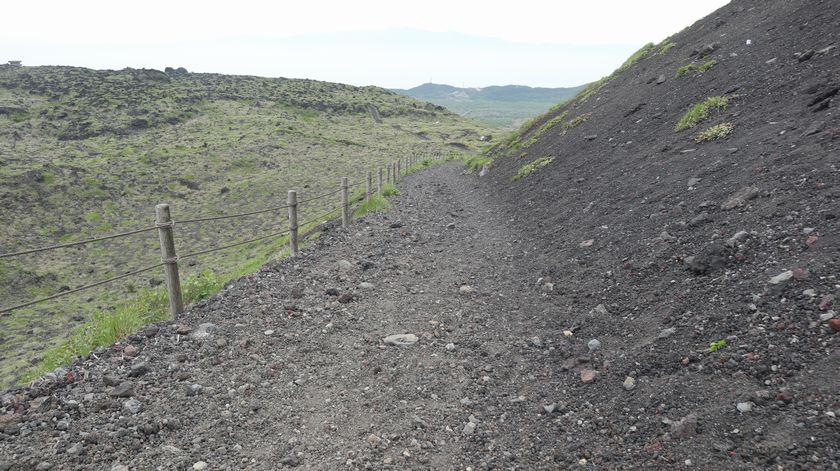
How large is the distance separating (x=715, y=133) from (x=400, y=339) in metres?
8.03

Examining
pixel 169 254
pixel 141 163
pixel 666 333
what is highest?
pixel 169 254

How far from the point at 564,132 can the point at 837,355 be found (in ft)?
53.7

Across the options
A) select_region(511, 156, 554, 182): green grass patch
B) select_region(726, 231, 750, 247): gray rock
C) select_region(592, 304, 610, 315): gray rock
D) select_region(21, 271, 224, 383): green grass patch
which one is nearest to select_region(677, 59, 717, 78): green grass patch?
select_region(511, 156, 554, 182): green grass patch

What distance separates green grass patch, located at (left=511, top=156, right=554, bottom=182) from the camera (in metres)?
16.4

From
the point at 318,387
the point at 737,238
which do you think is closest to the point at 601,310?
the point at 737,238

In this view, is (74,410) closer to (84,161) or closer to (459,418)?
(459,418)

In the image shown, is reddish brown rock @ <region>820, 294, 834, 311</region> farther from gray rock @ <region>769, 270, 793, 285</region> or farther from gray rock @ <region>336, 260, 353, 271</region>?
gray rock @ <region>336, 260, 353, 271</region>

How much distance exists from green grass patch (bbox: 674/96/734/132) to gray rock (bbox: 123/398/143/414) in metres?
12.0

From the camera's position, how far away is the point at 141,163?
36.3 m

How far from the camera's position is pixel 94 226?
86.5ft

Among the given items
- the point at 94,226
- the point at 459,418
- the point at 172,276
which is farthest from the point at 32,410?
the point at 94,226

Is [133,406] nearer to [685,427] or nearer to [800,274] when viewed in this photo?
[685,427]

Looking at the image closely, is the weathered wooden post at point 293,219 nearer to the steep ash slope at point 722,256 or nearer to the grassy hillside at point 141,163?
the grassy hillside at point 141,163

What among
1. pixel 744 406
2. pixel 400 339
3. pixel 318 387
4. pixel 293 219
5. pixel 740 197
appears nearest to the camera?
pixel 744 406
